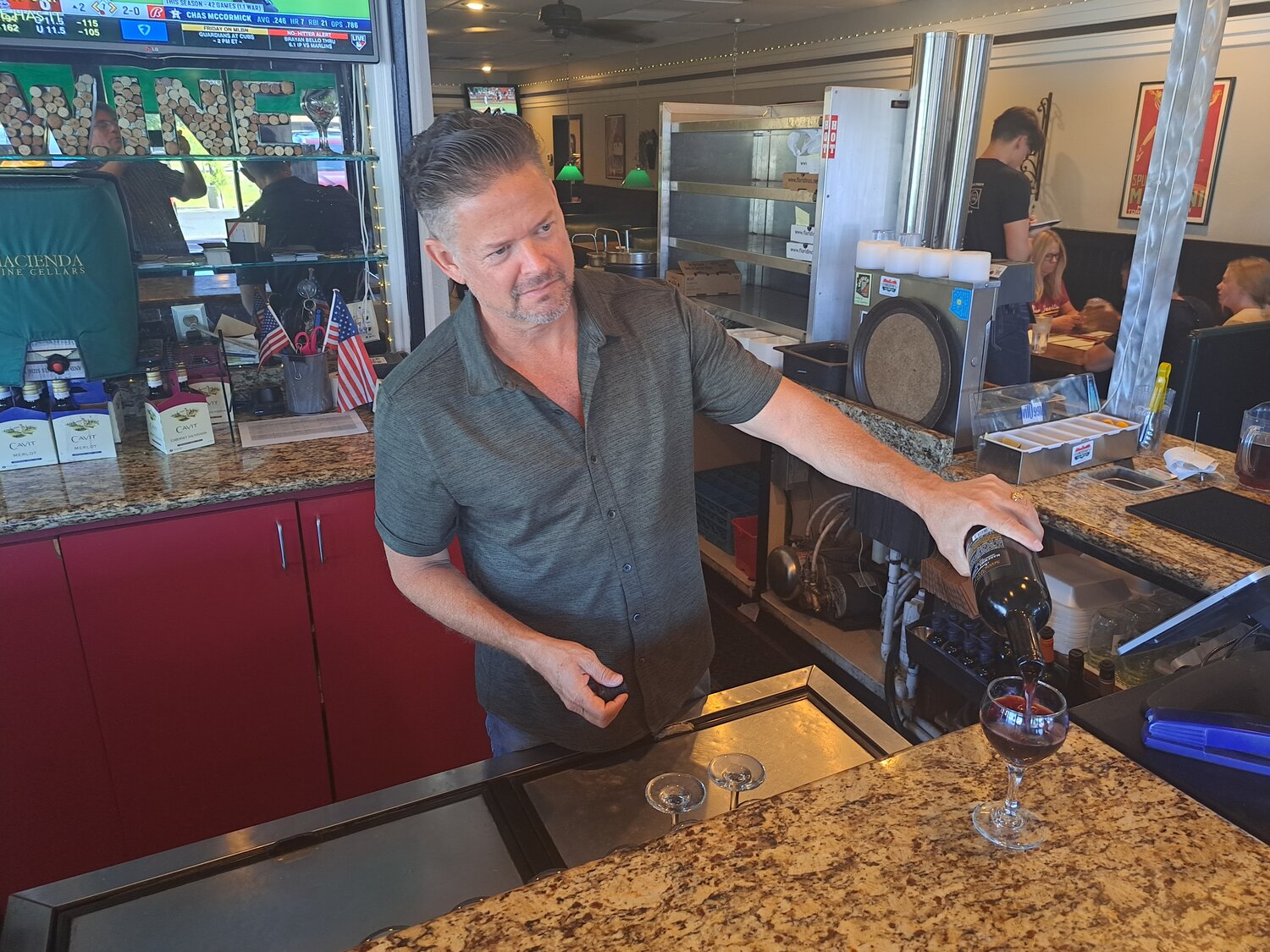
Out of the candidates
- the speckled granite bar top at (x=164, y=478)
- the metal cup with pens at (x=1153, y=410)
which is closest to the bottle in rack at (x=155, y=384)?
the speckled granite bar top at (x=164, y=478)

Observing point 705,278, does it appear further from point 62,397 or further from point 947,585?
point 62,397

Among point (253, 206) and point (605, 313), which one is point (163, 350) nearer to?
point (253, 206)

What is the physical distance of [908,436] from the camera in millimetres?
2473

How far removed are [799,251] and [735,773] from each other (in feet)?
8.36

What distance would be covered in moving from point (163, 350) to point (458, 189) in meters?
1.70

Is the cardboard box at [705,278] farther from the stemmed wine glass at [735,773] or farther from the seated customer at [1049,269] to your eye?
the stemmed wine glass at [735,773]

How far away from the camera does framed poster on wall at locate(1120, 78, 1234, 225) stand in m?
4.86

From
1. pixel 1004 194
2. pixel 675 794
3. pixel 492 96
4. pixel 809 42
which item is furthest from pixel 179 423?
pixel 492 96

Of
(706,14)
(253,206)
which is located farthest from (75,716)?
(706,14)

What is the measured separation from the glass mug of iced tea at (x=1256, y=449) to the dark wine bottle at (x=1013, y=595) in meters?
1.32

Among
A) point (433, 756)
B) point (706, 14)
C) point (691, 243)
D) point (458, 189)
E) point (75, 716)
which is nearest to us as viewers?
point (458, 189)

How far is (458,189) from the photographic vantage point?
1308 millimetres

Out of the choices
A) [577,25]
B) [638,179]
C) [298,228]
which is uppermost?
[577,25]

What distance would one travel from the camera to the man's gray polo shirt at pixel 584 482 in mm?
1414
